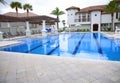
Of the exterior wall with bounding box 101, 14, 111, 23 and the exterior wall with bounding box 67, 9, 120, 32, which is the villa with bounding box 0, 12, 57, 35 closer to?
the exterior wall with bounding box 67, 9, 120, 32

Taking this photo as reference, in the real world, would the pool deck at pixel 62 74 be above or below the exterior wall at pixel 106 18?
below

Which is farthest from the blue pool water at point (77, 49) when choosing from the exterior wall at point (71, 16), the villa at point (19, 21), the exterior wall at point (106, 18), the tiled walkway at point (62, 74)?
the exterior wall at point (71, 16)

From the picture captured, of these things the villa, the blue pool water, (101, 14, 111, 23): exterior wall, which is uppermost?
(101, 14, 111, 23): exterior wall

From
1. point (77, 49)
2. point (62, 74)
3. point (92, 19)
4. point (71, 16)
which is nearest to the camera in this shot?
point (62, 74)

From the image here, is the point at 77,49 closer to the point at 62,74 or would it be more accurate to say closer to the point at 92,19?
the point at 62,74

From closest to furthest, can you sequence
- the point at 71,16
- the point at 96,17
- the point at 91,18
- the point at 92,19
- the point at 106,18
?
the point at 106,18 → the point at 96,17 → the point at 92,19 → the point at 91,18 → the point at 71,16

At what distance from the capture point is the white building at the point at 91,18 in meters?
35.1

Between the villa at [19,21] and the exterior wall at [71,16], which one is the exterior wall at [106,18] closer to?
the exterior wall at [71,16]

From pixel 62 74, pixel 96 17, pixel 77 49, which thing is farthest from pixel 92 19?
pixel 62 74

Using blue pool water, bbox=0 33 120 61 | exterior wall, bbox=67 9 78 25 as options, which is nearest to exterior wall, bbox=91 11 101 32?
exterior wall, bbox=67 9 78 25

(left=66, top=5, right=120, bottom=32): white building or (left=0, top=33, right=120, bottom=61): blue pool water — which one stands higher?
(left=66, top=5, right=120, bottom=32): white building

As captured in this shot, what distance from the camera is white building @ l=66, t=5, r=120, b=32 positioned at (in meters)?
35.1

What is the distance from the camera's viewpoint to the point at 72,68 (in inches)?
205

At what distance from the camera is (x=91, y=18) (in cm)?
3653
